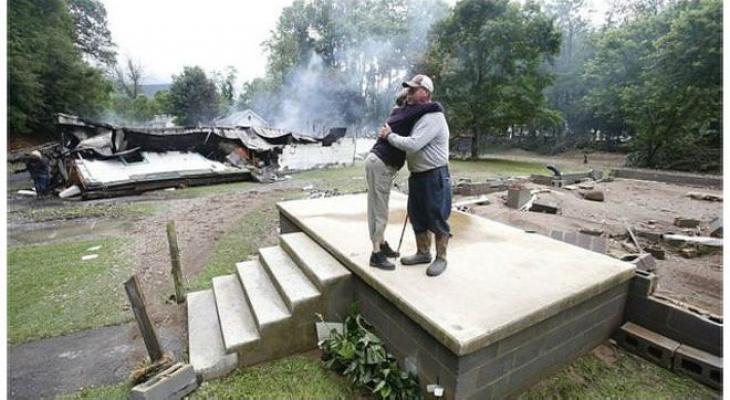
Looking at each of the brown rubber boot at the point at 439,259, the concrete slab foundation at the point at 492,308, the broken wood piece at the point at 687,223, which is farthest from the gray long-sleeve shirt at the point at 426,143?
the broken wood piece at the point at 687,223

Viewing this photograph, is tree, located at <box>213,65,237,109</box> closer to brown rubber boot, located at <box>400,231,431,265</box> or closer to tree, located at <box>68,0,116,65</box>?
tree, located at <box>68,0,116,65</box>

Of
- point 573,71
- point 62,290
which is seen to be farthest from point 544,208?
point 573,71

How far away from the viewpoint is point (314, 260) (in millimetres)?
3021

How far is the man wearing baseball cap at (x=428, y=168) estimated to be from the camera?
2.26 metres

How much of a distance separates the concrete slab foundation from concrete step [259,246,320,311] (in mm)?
361

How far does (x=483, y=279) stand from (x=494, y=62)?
1811cm

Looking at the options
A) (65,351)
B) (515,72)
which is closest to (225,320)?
(65,351)

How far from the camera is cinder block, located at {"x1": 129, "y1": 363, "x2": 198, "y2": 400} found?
211 cm

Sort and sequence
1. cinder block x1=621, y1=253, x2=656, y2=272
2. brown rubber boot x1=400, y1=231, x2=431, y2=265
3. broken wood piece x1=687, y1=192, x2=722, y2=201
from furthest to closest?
broken wood piece x1=687, y1=192, x2=722, y2=201, cinder block x1=621, y1=253, x2=656, y2=272, brown rubber boot x1=400, y1=231, x2=431, y2=265

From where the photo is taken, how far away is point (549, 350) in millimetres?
2299

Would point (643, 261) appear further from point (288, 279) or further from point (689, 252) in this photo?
point (288, 279)

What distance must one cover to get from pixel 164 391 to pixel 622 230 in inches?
246

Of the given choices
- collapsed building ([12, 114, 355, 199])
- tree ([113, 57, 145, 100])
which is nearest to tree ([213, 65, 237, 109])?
tree ([113, 57, 145, 100])

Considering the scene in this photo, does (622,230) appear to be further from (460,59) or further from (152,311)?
(460,59)
